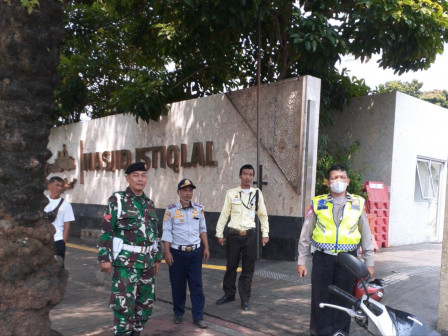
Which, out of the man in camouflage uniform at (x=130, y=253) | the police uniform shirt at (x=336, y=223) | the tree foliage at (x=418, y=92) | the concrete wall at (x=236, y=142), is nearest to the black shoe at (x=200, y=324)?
the man in camouflage uniform at (x=130, y=253)

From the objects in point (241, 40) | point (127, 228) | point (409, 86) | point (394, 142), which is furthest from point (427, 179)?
point (409, 86)

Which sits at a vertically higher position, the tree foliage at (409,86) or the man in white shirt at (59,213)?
the tree foliage at (409,86)

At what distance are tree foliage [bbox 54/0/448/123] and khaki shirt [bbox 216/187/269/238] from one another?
9.99 feet

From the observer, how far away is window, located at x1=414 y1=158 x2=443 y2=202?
34.5 feet

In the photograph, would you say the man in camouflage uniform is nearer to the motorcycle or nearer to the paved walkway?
the paved walkway

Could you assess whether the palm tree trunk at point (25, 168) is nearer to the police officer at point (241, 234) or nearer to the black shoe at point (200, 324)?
the black shoe at point (200, 324)

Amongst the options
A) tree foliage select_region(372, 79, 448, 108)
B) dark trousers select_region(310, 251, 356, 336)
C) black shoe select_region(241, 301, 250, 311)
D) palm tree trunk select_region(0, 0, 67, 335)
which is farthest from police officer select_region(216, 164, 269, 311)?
tree foliage select_region(372, 79, 448, 108)

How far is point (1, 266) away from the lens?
328 cm

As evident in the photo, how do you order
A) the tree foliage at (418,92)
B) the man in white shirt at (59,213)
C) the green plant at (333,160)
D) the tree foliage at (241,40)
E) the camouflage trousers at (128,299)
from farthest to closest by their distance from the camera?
the tree foliage at (418,92), the green plant at (333,160), the tree foliage at (241,40), the man in white shirt at (59,213), the camouflage trousers at (128,299)

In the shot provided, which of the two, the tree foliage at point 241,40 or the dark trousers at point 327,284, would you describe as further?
the tree foliage at point 241,40

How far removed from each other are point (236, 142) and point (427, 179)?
17.8ft

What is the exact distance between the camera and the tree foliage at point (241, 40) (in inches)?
298

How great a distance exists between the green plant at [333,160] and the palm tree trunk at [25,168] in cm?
586

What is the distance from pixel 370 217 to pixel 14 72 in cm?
721
